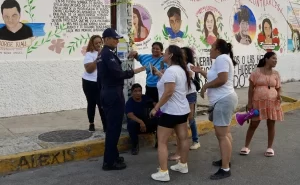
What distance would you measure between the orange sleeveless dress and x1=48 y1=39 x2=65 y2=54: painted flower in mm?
4314

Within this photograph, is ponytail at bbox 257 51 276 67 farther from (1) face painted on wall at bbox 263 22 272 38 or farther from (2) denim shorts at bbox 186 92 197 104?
(1) face painted on wall at bbox 263 22 272 38

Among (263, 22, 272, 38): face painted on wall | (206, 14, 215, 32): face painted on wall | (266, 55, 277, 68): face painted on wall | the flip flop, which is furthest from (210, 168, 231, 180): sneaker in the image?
(263, 22, 272, 38): face painted on wall

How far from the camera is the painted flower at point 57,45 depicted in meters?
8.11

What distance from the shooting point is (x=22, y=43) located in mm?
7723

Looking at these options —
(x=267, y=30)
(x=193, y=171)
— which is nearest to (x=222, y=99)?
(x=193, y=171)

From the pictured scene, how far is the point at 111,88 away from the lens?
4.97m

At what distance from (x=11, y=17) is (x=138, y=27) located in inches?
123

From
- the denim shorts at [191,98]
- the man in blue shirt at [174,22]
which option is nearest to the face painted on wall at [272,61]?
the denim shorts at [191,98]

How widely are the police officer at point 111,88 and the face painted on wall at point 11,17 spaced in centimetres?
336

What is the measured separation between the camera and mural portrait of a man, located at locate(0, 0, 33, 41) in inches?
293

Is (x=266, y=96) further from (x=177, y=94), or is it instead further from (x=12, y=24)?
(x=12, y=24)

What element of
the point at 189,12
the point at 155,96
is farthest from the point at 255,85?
the point at 189,12

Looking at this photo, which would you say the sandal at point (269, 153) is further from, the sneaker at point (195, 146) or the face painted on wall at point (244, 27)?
the face painted on wall at point (244, 27)

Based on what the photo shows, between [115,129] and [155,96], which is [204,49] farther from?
[115,129]
